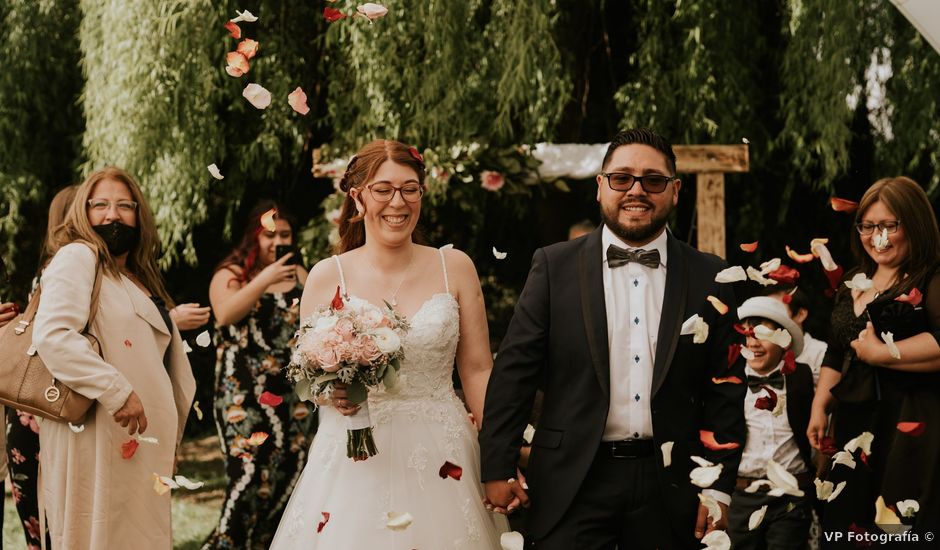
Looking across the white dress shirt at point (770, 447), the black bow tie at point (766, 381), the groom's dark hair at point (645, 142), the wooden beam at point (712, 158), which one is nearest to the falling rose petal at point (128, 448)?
the groom's dark hair at point (645, 142)

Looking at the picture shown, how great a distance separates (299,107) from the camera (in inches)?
176

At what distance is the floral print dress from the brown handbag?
1532mm

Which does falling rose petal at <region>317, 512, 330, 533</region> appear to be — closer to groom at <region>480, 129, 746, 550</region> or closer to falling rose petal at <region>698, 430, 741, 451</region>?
groom at <region>480, 129, 746, 550</region>

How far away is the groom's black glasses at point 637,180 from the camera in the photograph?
12.1 ft

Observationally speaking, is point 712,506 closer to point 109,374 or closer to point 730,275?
point 730,275

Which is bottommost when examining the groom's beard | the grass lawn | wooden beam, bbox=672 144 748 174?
the grass lawn

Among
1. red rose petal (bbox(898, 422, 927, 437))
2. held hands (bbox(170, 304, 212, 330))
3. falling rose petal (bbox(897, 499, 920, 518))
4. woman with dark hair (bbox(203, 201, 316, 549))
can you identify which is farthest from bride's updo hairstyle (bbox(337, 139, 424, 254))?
falling rose petal (bbox(897, 499, 920, 518))

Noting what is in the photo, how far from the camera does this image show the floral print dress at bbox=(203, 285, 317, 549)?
5.96m

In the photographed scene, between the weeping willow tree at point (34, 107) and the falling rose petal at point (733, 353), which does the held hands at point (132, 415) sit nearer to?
the falling rose petal at point (733, 353)

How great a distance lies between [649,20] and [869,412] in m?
4.15

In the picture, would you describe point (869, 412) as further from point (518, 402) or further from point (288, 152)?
point (288, 152)

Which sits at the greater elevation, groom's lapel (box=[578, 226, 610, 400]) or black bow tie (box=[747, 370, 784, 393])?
groom's lapel (box=[578, 226, 610, 400])

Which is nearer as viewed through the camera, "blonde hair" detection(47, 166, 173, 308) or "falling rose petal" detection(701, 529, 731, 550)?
"falling rose petal" detection(701, 529, 731, 550)

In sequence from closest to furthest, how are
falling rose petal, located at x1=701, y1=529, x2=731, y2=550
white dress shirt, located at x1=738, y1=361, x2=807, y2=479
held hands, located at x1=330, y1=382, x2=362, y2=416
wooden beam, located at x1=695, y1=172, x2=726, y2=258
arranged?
falling rose petal, located at x1=701, y1=529, x2=731, y2=550, held hands, located at x1=330, y1=382, x2=362, y2=416, white dress shirt, located at x1=738, y1=361, x2=807, y2=479, wooden beam, located at x1=695, y1=172, x2=726, y2=258
